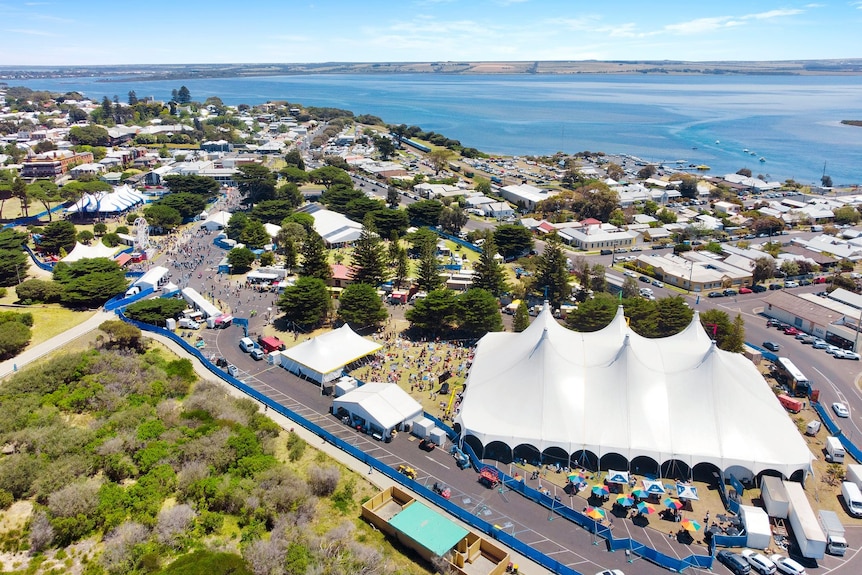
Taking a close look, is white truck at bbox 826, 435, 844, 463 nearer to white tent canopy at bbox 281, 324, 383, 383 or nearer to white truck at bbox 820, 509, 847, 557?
white truck at bbox 820, 509, 847, 557

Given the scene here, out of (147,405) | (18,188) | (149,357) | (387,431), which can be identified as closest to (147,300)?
(149,357)

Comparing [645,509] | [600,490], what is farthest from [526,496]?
[645,509]

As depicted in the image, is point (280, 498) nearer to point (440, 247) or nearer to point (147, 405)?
point (147, 405)

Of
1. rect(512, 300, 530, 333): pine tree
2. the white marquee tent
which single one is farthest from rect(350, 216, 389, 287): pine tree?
the white marquee tent

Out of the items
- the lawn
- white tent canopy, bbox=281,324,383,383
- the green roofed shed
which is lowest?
the lawn

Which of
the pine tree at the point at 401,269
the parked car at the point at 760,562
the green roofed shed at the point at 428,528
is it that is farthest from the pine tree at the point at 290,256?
the parked car at the point at 760,562

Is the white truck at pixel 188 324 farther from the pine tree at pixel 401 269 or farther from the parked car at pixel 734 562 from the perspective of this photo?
the parked car at pixel 734 562

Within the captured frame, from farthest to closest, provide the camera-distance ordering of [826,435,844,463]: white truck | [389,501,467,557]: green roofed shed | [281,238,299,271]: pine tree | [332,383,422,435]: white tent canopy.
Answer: [281,238,299,271]: pine tree, [332,383,422,435]: white tent canopy, [826,435,844,463]: white truck, [389,501,467,557]: green roofed shed

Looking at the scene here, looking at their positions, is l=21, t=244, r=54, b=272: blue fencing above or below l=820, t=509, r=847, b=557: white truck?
below
